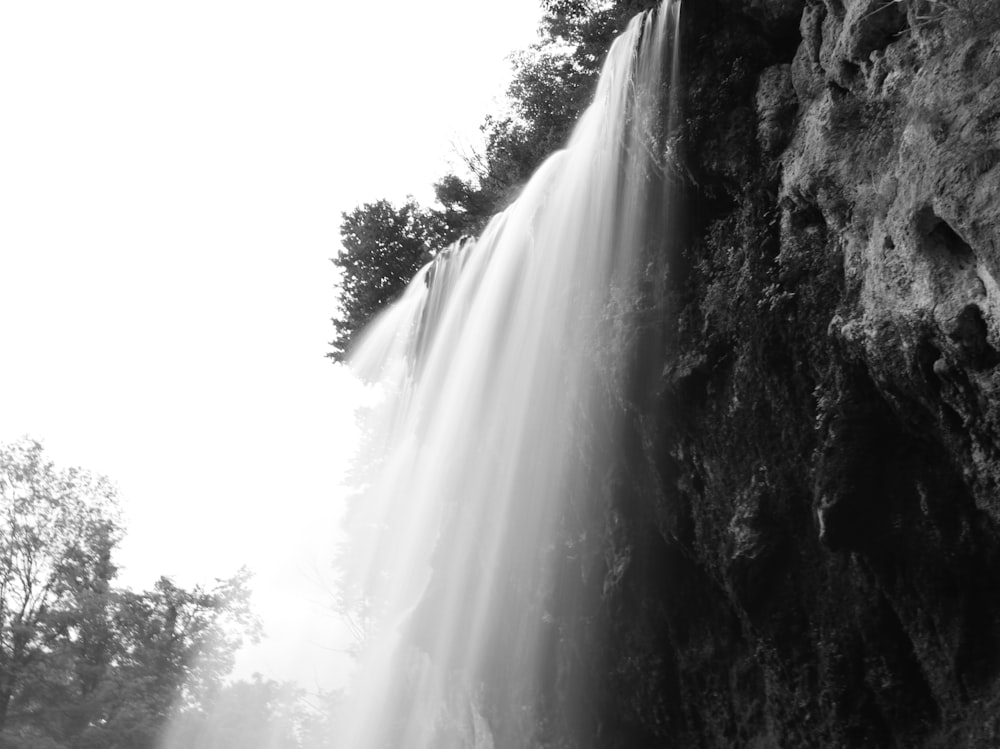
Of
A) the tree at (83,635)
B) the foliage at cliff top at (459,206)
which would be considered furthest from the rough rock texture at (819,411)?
the tree at (83,635)

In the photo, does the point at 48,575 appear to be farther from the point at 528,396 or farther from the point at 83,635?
the point at 528,396

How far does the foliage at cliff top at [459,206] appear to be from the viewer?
59.2ft

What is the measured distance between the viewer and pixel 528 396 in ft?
33.9

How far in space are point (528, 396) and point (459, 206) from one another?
10313mm

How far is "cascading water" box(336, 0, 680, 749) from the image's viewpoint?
8.67 metres

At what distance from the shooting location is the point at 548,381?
9.90 metres

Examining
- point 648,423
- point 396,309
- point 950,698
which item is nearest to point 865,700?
point 950,698

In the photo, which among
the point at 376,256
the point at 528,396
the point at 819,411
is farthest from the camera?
the point at 376,256

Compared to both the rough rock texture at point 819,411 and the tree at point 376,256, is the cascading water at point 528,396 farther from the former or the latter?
the tree at point 376,256

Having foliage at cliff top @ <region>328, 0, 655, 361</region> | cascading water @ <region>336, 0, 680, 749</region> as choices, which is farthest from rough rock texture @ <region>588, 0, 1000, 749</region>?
foliage at cliff top @ <region>328, 0, 655, 361</region>

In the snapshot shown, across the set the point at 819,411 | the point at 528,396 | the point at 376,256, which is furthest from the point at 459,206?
the point at 819,411

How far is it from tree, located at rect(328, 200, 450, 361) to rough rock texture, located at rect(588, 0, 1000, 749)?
1072 cm

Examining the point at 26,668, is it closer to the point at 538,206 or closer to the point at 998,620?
the point at 538,206

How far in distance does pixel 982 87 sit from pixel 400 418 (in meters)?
13.1
